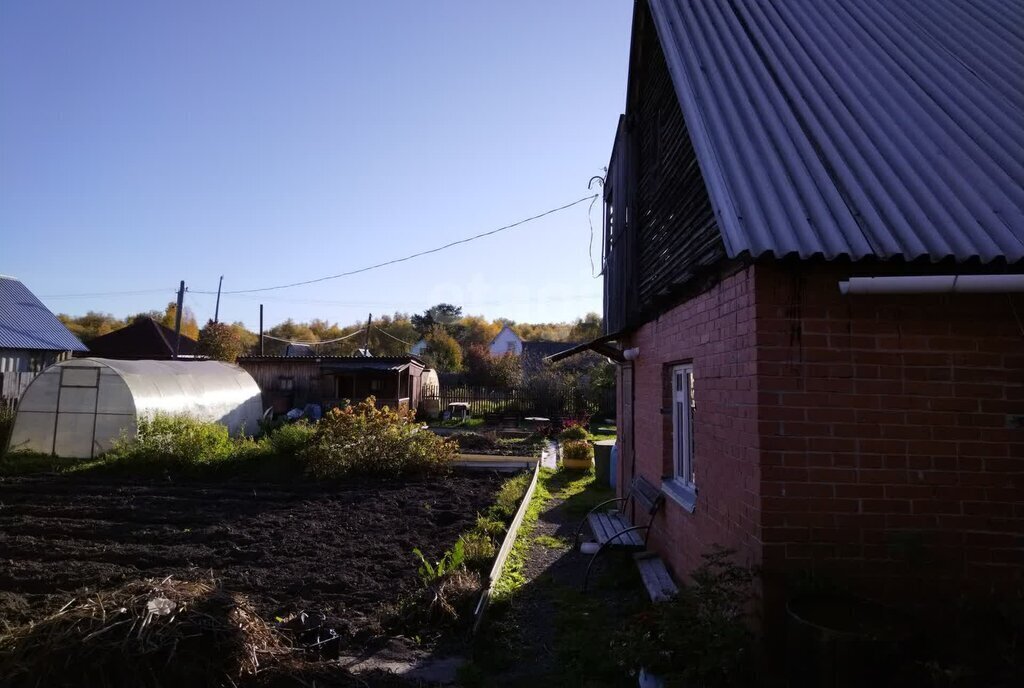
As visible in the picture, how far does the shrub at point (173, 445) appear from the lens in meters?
13.1

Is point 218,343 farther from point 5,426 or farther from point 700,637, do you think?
point 700,637

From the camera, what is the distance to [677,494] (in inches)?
216

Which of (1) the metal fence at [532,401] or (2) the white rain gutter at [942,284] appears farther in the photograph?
(1) the metal fence at [532,401]

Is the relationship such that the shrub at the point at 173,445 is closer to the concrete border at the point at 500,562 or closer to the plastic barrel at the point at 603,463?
the concrete border at the point at 500,562

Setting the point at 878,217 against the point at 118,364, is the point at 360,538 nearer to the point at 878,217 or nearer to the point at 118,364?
the point at 878,217

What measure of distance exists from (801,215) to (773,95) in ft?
6.27

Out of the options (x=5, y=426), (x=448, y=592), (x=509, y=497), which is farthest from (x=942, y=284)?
(x=5, y=426)

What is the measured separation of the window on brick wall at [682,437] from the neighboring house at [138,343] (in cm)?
3468

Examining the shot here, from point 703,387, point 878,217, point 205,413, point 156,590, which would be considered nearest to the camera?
point 878,217

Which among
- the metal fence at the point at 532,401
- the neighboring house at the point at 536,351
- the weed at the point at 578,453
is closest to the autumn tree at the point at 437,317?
the neighboring house at the point at 536,351

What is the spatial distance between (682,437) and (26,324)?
2986 centimetres

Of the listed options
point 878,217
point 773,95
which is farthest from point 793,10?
point 878,217

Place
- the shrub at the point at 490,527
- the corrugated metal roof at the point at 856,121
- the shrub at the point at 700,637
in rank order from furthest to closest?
the shrub at the point at 490,527 < the corrugated metal roof at the point at 856,121 < the shrub at the point at 700,637

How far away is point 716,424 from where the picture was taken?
431cm
